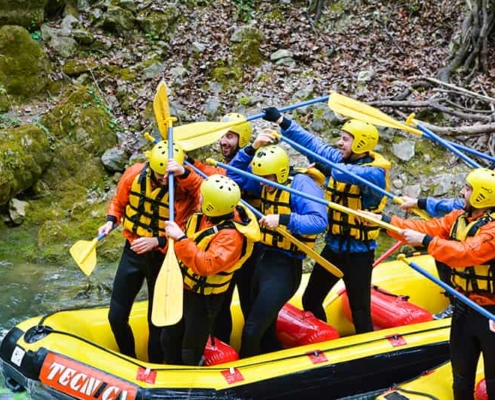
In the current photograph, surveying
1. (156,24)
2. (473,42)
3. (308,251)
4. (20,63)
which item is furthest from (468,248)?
(156,24)

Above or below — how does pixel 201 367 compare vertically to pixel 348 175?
below

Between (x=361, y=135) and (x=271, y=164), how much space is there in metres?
0.65

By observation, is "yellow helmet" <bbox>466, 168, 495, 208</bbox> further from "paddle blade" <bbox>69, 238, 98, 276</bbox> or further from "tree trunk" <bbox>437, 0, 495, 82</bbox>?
"tree trunk" <bbox>437, 0, 495, 82</bbox>

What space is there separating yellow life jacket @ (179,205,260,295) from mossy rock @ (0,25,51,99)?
5692mm

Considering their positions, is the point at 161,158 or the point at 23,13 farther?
the point at 23,13

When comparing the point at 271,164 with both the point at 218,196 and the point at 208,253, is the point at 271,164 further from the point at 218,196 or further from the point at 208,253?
the point at 208,253

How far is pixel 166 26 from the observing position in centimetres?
973

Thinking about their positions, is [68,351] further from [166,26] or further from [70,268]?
[166,26]

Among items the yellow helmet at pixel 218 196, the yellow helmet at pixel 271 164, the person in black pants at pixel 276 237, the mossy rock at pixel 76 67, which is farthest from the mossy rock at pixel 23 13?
the yellow helmet at pixel 218 196

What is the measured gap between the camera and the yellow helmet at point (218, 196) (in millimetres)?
3537

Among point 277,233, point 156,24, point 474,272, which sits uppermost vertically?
point 474,272

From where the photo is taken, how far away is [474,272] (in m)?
3.22

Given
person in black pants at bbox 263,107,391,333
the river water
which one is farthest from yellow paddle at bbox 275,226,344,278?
the river water

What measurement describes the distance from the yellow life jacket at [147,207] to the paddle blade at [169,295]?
438 millimetres
